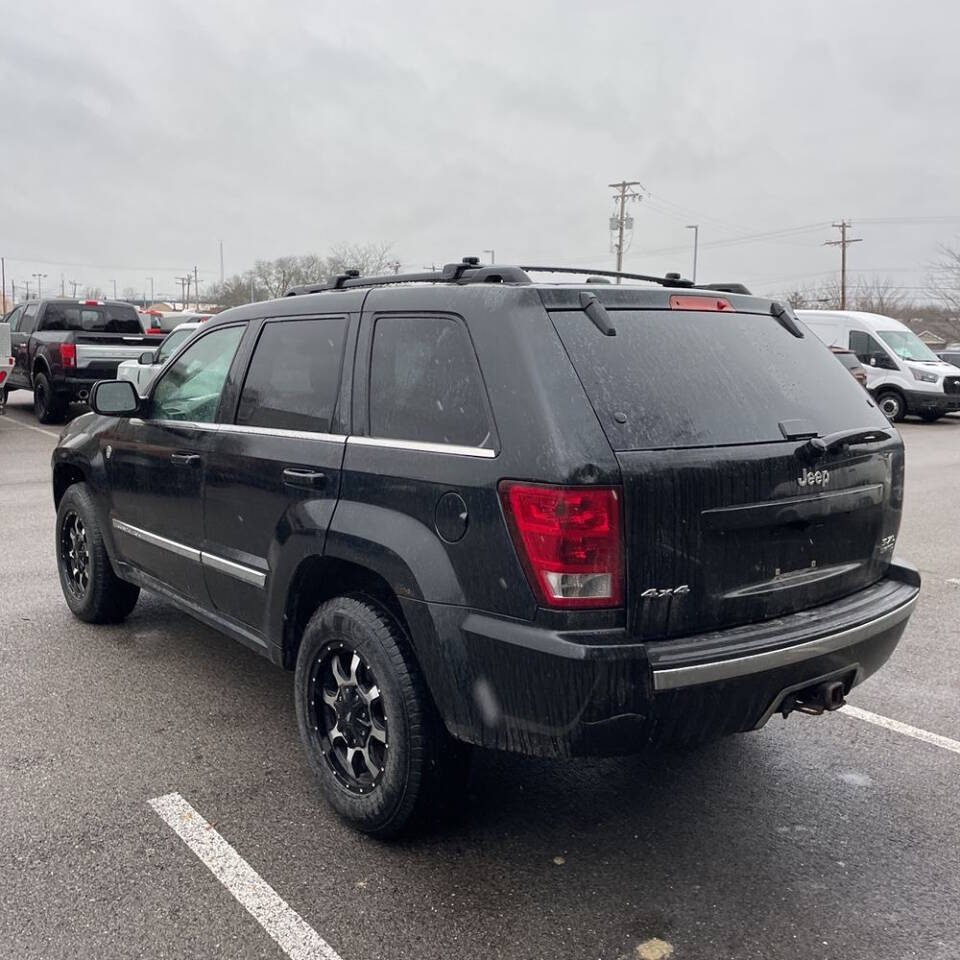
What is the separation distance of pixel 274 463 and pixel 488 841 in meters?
1.55

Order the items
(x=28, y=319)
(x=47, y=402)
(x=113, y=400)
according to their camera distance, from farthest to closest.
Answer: (x=28, y=319) → (x=47, y=402) → (x=113, y=400)

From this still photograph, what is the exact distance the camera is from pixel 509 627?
8.71 feet

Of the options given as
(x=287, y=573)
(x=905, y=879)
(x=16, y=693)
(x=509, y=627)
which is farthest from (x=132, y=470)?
(x=905, y=879)

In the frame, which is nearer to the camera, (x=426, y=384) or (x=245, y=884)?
(x=245, y=884)

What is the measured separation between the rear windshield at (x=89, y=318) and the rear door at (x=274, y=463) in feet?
Answer: 46.8

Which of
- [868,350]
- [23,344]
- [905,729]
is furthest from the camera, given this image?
[868,350]

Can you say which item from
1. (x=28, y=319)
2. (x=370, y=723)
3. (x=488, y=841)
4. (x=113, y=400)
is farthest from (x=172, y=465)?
(x=28, y=319)

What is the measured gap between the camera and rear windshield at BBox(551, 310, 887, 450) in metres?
2.74

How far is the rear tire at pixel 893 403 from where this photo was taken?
792 inches

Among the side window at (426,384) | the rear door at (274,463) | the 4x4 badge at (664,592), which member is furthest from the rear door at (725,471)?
the rear door at (274,463)

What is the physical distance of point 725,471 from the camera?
2.77 metres

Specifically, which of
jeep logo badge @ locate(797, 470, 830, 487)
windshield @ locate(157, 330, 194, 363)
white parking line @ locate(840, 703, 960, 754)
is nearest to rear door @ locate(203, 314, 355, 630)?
jeep logo badge @ locate(797, 470, 830, 487)

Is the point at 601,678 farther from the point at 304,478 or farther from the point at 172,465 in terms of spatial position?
the point at 172,465

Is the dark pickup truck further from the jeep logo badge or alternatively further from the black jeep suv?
the jeep logo badge
